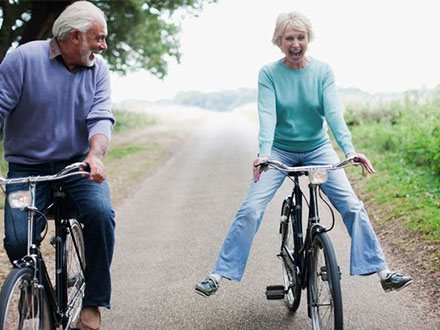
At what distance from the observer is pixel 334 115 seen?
3961 millimetres

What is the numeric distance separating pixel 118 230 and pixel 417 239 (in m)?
3.69

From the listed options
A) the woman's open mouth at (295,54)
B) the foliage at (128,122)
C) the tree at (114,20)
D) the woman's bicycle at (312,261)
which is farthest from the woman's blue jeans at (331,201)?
the foliage at (128,122)

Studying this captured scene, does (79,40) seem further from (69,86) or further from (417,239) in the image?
(417,239)

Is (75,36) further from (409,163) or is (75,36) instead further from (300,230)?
(409,163)

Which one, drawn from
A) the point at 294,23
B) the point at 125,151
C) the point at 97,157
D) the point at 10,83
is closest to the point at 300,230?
the point at 294,23

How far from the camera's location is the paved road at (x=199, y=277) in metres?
4.27

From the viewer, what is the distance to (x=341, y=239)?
6527 millimetres

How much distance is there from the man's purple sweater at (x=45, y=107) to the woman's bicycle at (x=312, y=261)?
1.22 m

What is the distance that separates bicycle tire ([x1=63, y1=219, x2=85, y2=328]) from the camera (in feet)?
12.1

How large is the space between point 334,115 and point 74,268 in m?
2.11

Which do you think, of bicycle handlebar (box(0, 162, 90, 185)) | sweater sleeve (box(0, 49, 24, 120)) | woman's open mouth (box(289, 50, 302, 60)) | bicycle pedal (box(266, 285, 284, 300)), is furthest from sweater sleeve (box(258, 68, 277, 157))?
sweater sleeve (box(0, 49, 24, 120))

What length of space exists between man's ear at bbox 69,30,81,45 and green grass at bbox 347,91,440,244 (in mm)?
3953

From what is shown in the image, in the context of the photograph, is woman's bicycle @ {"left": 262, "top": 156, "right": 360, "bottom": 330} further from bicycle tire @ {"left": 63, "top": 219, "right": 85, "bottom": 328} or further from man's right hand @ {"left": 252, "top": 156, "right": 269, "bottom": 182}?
bicycle tire @ {"left": 63, "top": 219, "right": 85, "bottom": 328}

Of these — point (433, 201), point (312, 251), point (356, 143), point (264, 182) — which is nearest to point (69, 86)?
point (264, 182)
